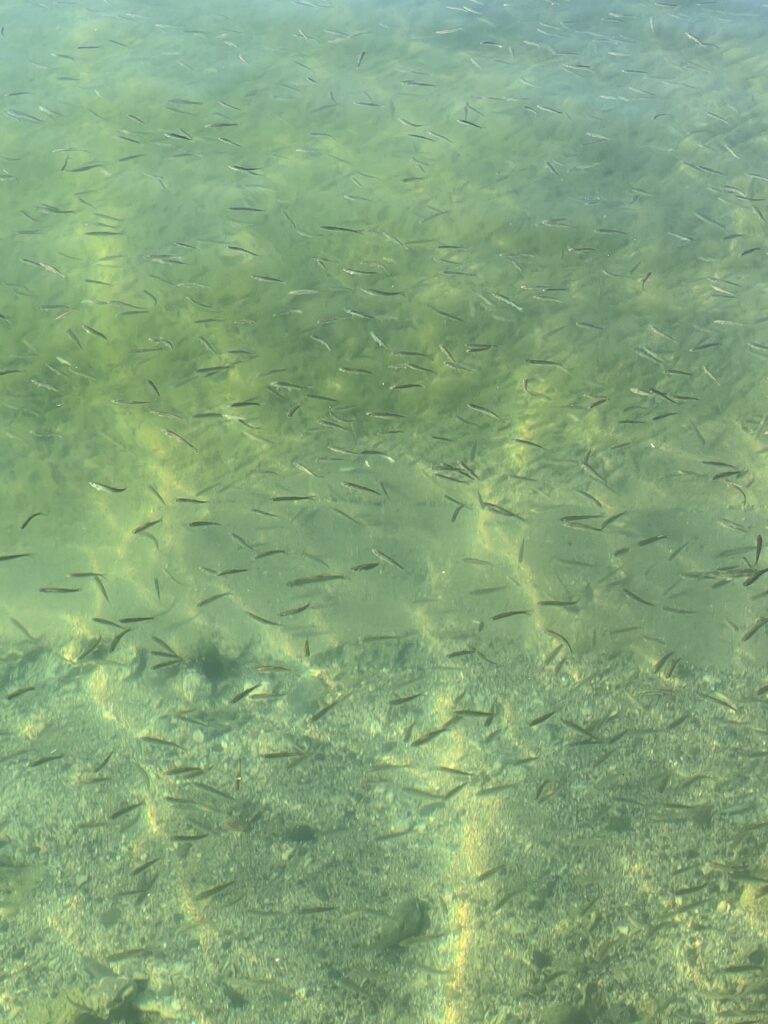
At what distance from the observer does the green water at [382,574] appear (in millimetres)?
3037

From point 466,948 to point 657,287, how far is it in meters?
4.43

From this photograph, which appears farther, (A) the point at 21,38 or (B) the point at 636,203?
(A) the point at 21,38

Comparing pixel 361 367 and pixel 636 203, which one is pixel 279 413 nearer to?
pixel 361 367

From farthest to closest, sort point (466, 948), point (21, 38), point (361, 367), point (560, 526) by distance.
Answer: point (21, 38) < point (361, 367) < point (560, 526) < point (466, 948)

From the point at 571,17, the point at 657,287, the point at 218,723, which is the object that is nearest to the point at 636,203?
the point at 657,287

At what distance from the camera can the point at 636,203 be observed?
6.18 metres

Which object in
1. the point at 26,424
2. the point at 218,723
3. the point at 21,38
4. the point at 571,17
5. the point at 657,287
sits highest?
the point at 571,17

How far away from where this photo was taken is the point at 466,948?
9.89 feet

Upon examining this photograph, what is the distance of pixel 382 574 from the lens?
403 centimetres

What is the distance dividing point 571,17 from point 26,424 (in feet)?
26.1

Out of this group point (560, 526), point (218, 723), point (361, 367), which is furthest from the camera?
point (361, 367)

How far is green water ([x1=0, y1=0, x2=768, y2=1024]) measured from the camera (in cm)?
304

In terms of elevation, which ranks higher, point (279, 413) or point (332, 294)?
point (332, 294)

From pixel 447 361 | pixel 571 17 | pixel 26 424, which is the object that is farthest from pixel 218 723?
pixel 571 17
